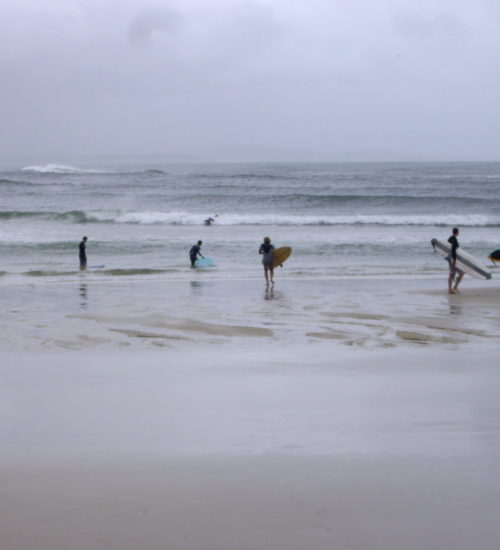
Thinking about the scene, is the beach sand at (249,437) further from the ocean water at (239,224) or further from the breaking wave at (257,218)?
the breaking wave at (257,218)

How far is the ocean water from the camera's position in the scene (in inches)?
990

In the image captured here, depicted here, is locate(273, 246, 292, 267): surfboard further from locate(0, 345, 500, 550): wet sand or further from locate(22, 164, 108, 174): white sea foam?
locate(22, 164, 108, 174): white sea foam

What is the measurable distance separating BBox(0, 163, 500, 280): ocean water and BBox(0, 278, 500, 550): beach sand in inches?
431

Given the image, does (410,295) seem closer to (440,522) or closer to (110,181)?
(440,522)

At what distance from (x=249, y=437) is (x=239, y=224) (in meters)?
34.5

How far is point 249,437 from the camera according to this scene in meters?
6.32

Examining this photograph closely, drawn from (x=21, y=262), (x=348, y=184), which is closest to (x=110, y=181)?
(x=348, y=184)

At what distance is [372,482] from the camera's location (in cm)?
531

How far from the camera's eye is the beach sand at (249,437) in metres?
4.64

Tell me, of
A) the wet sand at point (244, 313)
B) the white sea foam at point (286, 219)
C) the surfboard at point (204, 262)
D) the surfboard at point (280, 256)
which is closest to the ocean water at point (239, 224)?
the white sea foam at point (286, 219)

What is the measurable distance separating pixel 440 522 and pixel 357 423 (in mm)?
2035

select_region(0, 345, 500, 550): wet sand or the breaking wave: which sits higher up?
select_region(0, 345, 500, 550): wet sand

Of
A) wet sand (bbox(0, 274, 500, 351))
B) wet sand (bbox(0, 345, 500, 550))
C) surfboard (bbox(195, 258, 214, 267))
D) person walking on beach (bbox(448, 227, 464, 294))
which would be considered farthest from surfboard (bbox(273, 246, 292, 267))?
wet sand (bbox(0, 345, 500, 550))

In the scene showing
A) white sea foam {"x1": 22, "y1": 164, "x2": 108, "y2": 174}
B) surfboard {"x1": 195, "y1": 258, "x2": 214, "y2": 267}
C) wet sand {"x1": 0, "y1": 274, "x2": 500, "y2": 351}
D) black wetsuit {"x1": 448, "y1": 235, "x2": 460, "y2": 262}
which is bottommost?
surfboard {"x1": 195, "y1": 258, "x2": 214, "y2": 267}
